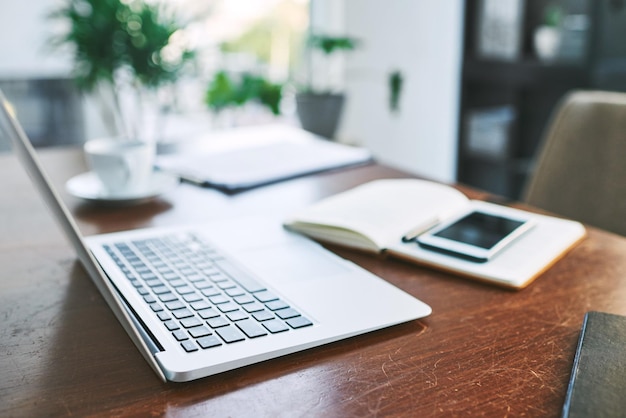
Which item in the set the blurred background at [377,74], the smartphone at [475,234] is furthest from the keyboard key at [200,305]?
A: the blurred background at [377,74]

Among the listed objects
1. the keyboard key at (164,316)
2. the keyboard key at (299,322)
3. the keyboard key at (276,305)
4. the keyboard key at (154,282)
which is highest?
the keyboard key at (164,316)

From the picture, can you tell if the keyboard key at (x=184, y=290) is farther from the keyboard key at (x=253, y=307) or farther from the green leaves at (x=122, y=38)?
the green leaves at (x=122, y=38)

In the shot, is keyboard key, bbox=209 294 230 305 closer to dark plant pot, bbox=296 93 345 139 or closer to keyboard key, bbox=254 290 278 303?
keyboard key, bbox=254 290 278 303

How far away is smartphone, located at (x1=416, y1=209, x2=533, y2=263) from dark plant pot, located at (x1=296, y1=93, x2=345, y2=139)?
101 centimetres

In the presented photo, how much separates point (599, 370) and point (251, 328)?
0.30 metres

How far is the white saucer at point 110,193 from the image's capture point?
1.04 metres

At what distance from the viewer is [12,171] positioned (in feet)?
4.20

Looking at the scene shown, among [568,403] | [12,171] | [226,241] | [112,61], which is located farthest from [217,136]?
[568,403]

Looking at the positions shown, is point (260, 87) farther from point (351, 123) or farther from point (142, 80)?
point (351, 123)

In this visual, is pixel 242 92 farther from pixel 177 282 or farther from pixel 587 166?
pixel 177 282

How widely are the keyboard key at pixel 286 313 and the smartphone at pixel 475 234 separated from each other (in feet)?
0.81

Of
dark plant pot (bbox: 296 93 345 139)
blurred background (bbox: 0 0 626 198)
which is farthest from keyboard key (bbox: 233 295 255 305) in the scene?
blurred background (bbox: 0 0 626 198)

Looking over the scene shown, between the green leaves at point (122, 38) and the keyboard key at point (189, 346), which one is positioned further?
the green leaves at point (122, 38)

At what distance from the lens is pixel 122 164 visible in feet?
3.47
